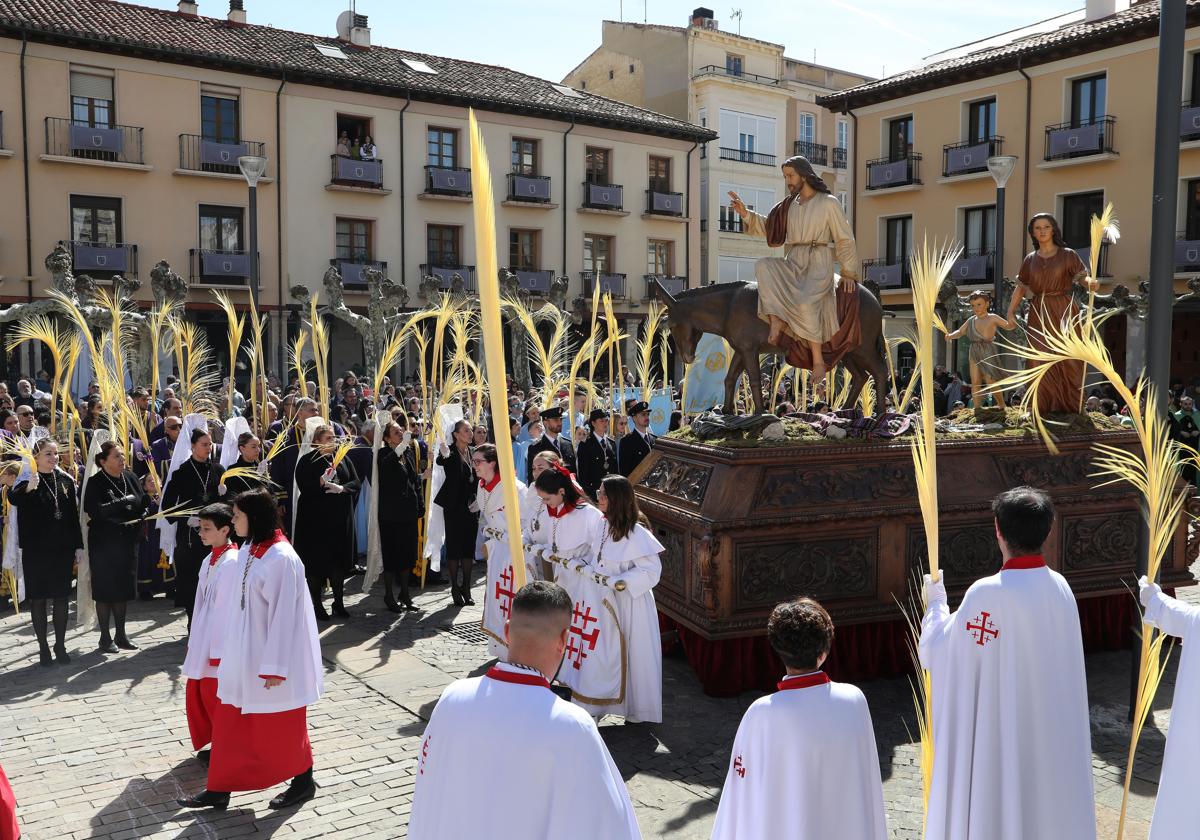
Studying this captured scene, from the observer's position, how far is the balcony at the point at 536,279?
3052 centimetres

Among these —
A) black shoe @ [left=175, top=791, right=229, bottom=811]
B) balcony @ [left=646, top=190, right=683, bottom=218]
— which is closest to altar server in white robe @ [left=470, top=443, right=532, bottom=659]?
black shoe @ [left=175, top=791, right=229, bottom=811]

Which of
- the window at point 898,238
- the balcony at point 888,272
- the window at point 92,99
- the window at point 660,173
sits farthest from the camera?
the window at point 660,173

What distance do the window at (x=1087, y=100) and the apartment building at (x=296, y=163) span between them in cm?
1223

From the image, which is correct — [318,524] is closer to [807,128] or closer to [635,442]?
[635,442]

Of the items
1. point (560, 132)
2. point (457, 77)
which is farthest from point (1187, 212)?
point (457, 77)

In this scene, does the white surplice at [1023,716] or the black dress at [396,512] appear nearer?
the white surplice at [1023,716]

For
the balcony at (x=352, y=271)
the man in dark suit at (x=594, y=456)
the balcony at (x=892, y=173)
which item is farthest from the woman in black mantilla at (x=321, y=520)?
the balcony at (x=892, y=173)

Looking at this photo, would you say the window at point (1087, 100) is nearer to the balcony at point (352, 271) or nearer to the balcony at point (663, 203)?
the balcony at point (663, 203)

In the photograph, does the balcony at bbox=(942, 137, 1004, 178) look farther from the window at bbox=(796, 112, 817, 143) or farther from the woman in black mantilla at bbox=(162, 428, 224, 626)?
the woman in black mantilla at bbox=(162, 428, 224, 626)

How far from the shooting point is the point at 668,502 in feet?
25.9

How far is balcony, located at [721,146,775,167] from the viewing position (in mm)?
37656

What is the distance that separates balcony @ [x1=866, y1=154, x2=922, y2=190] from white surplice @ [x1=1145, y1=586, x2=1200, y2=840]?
27.1 metres

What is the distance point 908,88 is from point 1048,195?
5.31 m

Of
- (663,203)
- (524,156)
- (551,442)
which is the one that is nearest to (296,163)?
(524,156)
